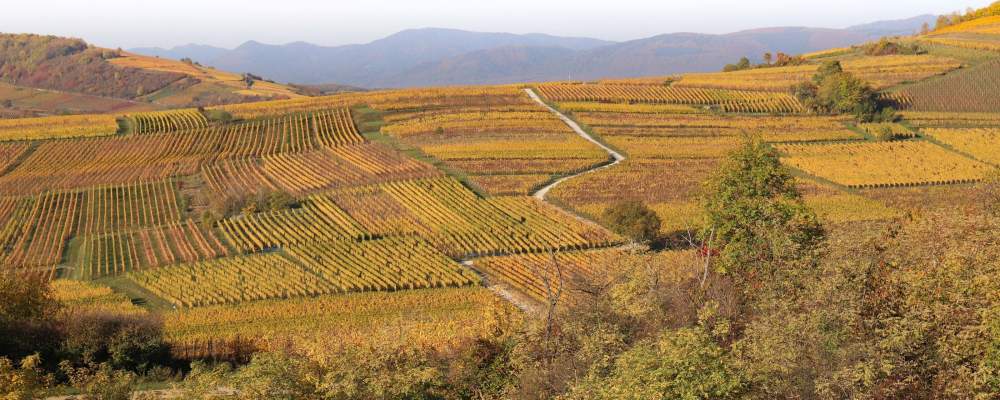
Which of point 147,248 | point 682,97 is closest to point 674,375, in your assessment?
point 147,248

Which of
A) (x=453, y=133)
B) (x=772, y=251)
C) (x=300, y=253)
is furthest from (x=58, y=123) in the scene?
(x=772, y=251)

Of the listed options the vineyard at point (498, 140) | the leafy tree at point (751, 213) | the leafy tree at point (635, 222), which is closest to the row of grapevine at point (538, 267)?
the leafy tree at point (635, 222)

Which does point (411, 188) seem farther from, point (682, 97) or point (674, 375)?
point (682, 97)

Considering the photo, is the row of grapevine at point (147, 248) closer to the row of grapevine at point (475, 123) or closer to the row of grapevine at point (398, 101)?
the row of grapevine at point (475, 123)

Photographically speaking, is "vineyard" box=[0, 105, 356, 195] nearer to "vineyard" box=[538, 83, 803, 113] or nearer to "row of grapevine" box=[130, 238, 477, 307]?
"row of grapevine" box=[130, 238, 477, 307]

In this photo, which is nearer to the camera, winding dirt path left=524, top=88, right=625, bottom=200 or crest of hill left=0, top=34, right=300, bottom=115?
winding dirt path left=524, top=88, right=625, bottom=200

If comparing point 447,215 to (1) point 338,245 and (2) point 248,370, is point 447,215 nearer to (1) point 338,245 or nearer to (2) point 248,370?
(1) point 338,245

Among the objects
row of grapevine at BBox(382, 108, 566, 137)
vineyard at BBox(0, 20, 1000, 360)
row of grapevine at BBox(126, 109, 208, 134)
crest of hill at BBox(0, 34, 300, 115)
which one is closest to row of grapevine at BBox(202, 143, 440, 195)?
vineyard at BBox(0, 20, 1000, 360)
